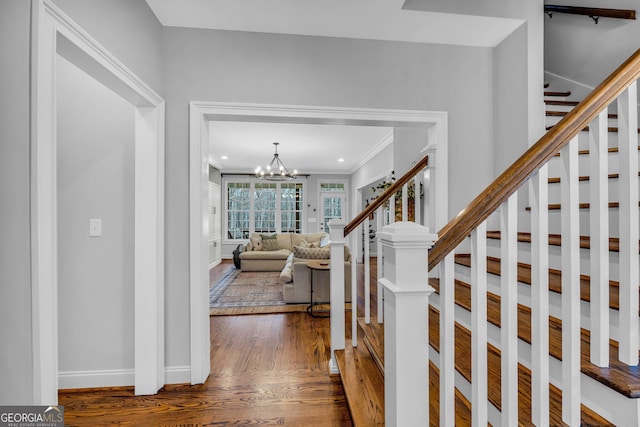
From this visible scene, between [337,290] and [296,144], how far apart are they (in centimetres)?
405

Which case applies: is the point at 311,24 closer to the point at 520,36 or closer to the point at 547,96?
the point at 520,36

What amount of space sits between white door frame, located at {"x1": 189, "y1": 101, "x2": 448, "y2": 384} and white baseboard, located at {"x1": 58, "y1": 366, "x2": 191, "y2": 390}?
18 centimetres

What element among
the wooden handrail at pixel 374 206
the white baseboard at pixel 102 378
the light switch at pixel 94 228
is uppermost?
the wooden handrail at pixel 374 206

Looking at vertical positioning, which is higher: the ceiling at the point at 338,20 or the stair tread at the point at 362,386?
the ceiling at the point at 338,20

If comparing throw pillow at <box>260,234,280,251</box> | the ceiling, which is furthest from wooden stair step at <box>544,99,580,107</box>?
throw pillow at <box>260,234,280,251</box>

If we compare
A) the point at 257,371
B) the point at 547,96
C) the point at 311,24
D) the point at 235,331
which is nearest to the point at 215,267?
the point at 235,331

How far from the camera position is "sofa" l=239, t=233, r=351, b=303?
4.04 m

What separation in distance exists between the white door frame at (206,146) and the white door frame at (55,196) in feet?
0.68

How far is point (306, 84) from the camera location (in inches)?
87.3

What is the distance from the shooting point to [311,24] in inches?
82.7

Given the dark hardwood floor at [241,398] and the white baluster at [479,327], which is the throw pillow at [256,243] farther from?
the white baluster at [479,327]

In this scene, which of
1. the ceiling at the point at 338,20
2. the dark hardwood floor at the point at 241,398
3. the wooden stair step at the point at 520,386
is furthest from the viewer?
the ceiling at the point at 338,20

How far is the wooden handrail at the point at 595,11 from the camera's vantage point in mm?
2273

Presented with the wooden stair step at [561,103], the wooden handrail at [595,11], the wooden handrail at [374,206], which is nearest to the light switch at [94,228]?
the wooden handrail at [374,206]
